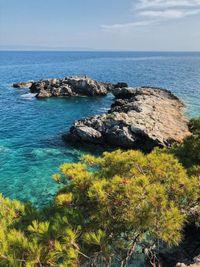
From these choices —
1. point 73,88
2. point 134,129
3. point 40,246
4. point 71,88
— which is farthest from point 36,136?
point 40,246

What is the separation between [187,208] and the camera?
12289 mm

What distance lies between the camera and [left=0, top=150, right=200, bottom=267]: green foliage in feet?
31.6

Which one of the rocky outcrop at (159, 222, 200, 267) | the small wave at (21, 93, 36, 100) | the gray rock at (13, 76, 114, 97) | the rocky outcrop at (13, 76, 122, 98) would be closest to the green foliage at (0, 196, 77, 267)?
the rocky outcrop at (159, 222, 200, 267)

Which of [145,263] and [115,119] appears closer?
[145,263]

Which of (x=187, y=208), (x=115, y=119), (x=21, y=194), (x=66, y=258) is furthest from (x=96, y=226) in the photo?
(x=115, y=119)

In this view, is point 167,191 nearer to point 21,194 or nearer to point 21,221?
point 21,221

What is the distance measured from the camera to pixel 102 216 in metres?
11.0

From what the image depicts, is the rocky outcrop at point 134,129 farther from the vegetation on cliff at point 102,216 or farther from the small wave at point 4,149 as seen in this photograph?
the vegetation on cliff at point 102,216

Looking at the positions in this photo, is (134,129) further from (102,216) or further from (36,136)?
(102,216)

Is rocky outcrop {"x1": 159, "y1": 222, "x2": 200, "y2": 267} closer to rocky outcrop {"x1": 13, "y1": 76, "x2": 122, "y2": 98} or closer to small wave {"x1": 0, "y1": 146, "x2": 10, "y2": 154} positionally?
small wave {"x1": 0, "y1": 146, "x2": 10, "y2": 154}

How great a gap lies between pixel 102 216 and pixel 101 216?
0.13 feet

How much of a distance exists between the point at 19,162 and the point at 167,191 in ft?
83.6

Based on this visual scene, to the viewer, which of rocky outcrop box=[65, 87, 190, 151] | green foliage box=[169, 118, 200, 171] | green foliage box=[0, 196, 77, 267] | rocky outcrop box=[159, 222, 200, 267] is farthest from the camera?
rocky outcrop box=[65, 87, 190, 151]

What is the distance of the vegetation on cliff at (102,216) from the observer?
963cm
